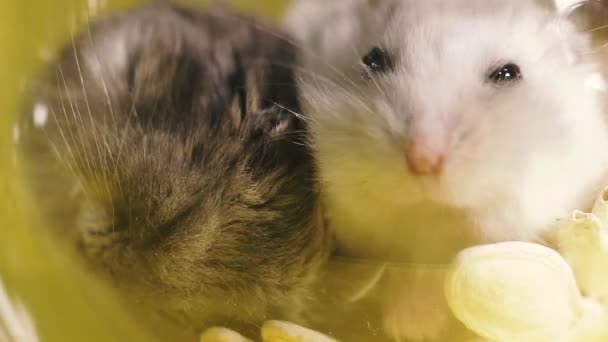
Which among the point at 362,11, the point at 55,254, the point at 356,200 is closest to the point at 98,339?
the point at 55,254

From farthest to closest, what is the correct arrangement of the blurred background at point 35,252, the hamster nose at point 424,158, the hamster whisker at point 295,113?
the blurred background at point 35,252 → the hamster whisker at point 295,113 → the hamster nose at point 424,158

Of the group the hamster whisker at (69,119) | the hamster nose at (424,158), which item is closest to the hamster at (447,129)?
the hamster nose at (424,158)

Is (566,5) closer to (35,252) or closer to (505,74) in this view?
(505,74)

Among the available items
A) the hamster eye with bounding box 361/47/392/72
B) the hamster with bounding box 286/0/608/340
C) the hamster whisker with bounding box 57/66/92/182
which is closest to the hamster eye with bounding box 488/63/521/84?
the hamster with bounding box 286/0/608/340

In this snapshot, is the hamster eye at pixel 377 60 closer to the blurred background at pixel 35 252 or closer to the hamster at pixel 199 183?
the hamster at pixel 199 183

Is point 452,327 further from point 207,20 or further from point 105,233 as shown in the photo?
point 207,20

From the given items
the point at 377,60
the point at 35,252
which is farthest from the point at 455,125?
the point at 35,252
